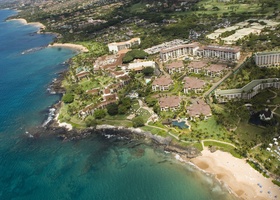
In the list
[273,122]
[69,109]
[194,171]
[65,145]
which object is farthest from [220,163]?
[69,109]

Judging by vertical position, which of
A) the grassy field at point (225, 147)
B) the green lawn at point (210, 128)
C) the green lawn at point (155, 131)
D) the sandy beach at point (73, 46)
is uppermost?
the green lawn at point (210, 128)

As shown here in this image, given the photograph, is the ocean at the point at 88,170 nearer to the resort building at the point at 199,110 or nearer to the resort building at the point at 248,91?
the resort building at the point at 199,110

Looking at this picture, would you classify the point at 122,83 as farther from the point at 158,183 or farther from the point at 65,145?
the point at 158,183

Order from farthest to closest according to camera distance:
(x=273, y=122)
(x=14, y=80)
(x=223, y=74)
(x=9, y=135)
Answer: (x=14, y=80) → (x=223, y=74) → (x=9, y=135) → (x=273, y=122)

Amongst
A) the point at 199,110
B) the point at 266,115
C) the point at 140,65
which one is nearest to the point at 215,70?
the point at 199,110

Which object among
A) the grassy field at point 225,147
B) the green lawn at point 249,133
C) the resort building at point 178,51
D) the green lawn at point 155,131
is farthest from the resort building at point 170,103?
the resort building at point 178,51

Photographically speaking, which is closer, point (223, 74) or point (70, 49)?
point (223, 74)

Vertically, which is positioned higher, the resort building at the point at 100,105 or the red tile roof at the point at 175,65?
the red tile roof at the point at 175,65
